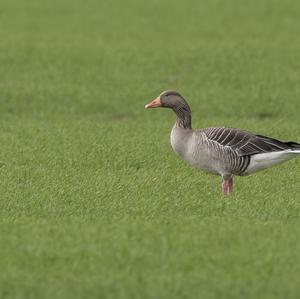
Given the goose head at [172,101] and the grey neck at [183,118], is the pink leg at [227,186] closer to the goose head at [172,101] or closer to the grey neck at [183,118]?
the grey neck at [183,118]

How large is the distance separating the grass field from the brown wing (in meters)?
0.72

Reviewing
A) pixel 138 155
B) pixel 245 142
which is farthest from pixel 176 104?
pixel 138 155

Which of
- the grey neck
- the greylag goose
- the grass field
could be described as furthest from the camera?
the grey neck

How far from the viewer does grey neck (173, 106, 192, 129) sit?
14.6 meters

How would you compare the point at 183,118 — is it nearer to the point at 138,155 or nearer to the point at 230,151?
the point at 230,151

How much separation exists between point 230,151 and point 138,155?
13.4 feet

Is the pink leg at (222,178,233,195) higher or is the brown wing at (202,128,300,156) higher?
the brown wing at (202,128,300,156)

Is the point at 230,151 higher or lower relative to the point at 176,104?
lower

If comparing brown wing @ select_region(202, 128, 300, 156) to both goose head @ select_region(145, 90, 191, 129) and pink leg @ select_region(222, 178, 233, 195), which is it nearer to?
pink leg @ select_region(222, 178, 233, 195)

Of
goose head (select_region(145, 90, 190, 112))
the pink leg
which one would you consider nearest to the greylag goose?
the pink leg

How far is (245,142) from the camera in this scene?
45.5ft

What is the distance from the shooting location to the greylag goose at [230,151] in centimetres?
1377

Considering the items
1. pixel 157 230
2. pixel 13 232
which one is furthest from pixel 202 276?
pixel 13 232

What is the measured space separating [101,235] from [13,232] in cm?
110
